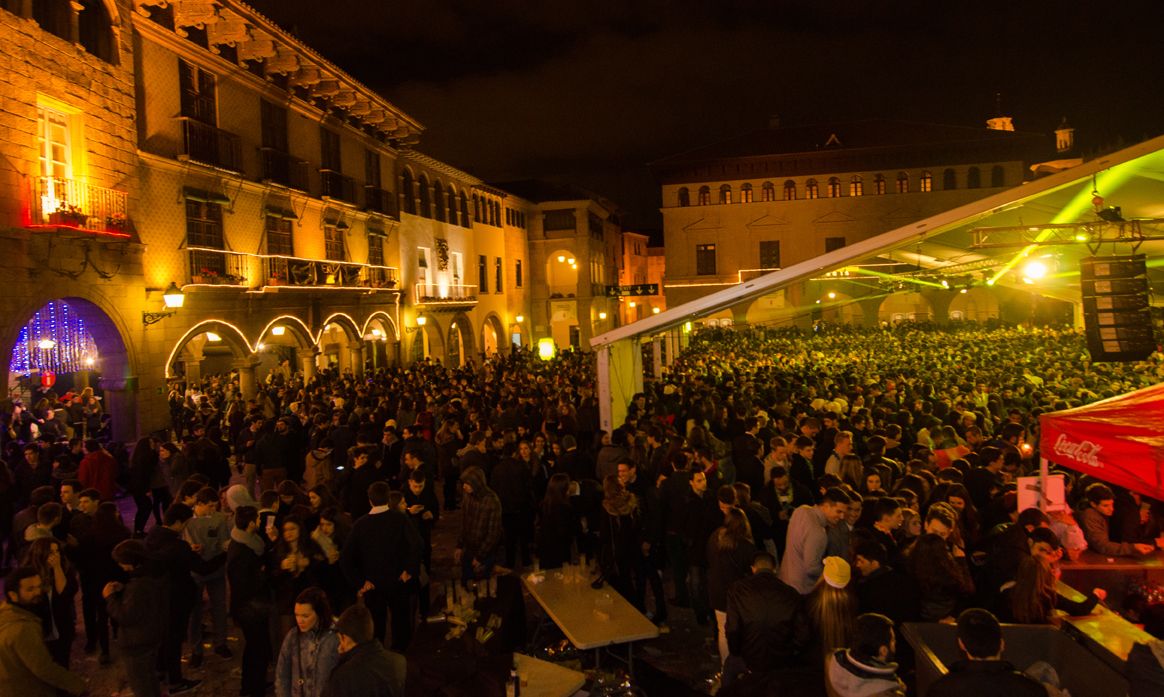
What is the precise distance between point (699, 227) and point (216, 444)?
37488mm

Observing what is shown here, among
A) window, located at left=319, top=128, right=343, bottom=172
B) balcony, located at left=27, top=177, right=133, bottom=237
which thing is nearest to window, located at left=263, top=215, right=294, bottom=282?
window, located at left=319, top=128, right=343, bottom=172

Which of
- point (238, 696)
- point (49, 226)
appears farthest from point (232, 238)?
point (238, 696)

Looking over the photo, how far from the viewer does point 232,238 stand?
1798cm

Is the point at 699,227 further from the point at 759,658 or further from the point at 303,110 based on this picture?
the point at 759,658

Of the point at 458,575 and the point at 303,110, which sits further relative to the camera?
the point at 303,110

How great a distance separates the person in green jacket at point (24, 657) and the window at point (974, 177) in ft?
152

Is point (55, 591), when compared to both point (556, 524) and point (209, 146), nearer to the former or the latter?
point (556, 524)

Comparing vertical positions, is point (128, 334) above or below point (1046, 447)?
above

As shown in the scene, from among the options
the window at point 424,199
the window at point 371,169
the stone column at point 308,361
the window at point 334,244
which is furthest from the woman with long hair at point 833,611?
the window at point 424,199

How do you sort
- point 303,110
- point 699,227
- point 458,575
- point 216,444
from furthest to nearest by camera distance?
point 699,227
point 303,110
point 216,444
point 458,575

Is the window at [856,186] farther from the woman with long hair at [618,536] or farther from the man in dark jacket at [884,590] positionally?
the man in dark jacket at [884,590]

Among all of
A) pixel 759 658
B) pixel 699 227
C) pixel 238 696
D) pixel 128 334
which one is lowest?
pixel 238 696

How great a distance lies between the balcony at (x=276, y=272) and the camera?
1653 centimetres

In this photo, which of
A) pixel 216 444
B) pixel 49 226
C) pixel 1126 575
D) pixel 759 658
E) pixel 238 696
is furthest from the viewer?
pixel 49 226
